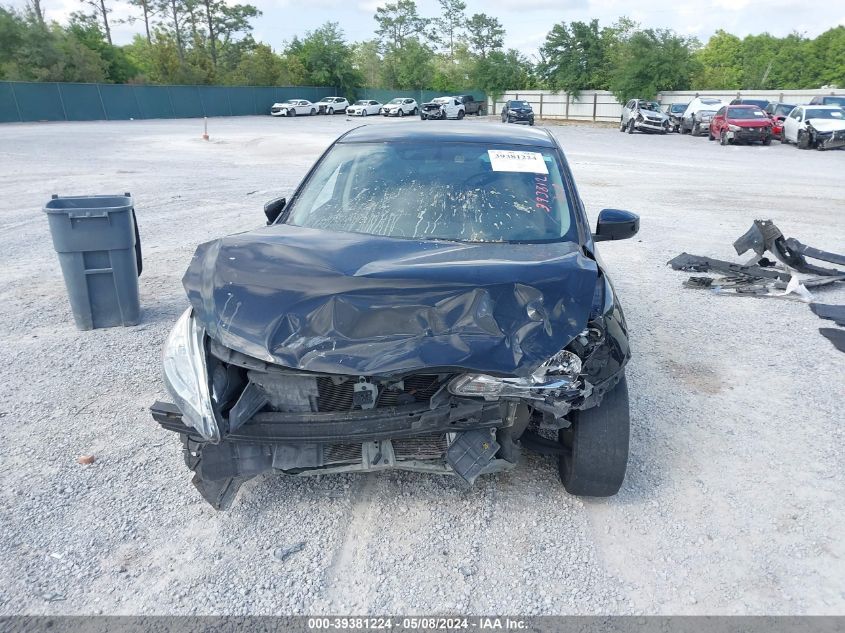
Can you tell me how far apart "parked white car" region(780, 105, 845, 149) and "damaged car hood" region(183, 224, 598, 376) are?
78.7 ft

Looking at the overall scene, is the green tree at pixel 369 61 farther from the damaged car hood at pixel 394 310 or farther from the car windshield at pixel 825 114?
the damaged car hood at pixel 394 310

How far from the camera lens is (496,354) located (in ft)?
8.30

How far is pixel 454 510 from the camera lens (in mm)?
3047

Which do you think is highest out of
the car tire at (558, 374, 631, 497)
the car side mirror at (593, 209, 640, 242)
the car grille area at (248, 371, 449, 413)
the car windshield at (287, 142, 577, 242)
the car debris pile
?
the car windshield at (287, 142, 577, 242)

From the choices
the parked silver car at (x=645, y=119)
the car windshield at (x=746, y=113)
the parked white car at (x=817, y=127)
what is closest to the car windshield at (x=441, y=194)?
the parked white car at (x=817, y=127)

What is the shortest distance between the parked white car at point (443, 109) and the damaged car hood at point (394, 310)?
3711 centimetres

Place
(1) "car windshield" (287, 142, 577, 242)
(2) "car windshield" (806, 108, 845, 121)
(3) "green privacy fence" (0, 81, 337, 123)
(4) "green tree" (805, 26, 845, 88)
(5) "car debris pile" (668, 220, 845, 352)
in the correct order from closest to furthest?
(1) "car windshield" (287, 142, 577, 242) → (5) "car debris pile" (668, 220, 845, 352) → (2) "car windshield" (806, 108, 845, 121) → (3) "green privacy fence" (0, 81, 337, 123) → (4) "green tree" (805, 26, 845, 88)

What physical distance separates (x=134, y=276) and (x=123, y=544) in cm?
310

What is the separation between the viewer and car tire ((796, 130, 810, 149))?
886 inches

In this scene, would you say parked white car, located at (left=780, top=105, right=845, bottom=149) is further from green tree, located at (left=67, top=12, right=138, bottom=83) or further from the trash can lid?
green tree, located at (left=67, top=12, right=138, bottom=83)

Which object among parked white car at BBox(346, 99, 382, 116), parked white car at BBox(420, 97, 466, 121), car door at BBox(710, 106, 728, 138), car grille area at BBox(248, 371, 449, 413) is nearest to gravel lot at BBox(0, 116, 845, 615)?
car grille area at BBox(248, 371, 449, 413)

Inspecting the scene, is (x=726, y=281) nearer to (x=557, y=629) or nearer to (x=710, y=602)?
(x=710, y=602)

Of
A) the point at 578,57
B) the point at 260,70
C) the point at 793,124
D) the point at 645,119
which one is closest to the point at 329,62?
the point at 260,70

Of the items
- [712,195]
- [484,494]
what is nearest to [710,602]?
[484,494]
